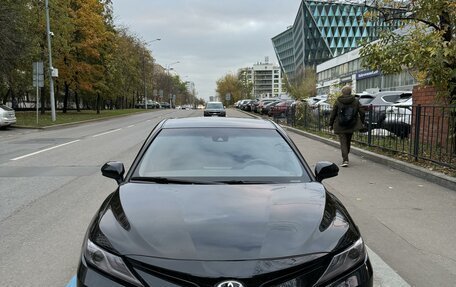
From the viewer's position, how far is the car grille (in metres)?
2.35

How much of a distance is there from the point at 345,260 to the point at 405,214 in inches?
171

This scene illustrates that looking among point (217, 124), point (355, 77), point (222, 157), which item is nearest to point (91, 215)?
point (217, 124)

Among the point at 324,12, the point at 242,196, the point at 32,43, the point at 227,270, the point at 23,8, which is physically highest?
the point at 324,12

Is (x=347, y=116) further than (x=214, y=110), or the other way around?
(x=214, y=110)

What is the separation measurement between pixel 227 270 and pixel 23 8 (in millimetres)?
31161

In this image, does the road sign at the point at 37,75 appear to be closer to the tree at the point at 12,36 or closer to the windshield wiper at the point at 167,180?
the tree at the point at 12,36

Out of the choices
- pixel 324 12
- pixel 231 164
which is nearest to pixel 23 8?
pixel 231 164

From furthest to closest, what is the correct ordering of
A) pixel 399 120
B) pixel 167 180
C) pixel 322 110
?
pixel 322 110, pixel 399 120, pixel 167 180

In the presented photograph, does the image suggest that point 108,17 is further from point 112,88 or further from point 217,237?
point 217,237

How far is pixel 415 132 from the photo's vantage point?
1044 centimetres

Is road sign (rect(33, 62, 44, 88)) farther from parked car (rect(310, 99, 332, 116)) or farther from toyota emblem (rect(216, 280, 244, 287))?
toyota emblem (rect(216, 280, 244, 287))

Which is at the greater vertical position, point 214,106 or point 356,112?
point 356,112

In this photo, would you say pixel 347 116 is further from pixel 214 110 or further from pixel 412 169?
pixel 214 110

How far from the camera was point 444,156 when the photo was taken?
9664mm
